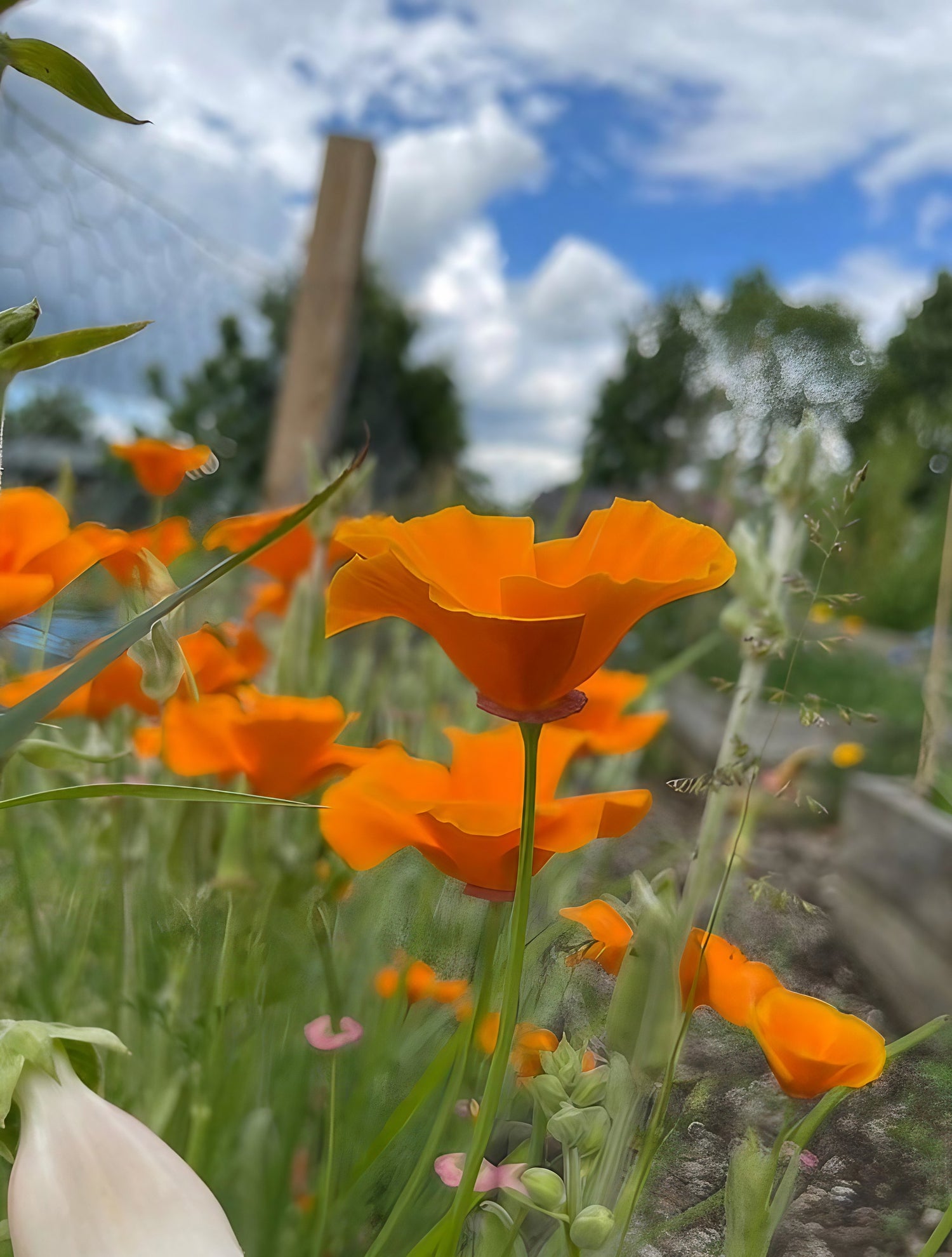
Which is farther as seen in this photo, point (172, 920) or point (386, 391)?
point (386, 391)

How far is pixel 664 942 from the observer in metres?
0.21

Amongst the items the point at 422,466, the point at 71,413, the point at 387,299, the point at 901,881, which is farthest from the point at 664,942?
the point at 387,299

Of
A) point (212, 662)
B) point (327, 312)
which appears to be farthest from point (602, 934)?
point (327, 312)

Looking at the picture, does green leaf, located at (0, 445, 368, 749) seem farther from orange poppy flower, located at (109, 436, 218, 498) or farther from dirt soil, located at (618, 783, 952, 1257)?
orange poppy flower, located at (109, 436, 218, 498)

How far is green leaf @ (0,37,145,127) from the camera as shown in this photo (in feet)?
0.76

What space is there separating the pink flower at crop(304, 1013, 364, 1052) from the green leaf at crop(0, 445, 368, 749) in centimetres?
Answer: 10

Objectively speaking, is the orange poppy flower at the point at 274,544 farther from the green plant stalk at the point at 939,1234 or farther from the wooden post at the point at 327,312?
the wooden post at the point at 327,312

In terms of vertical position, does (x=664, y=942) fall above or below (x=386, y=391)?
below

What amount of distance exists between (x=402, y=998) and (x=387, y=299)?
3.83 m

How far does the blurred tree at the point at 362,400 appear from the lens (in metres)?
3.18

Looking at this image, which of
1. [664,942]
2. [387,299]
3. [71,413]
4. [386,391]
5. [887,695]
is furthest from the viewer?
[387,299]

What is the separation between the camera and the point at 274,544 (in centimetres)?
48

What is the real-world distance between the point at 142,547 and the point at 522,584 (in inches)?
6.1

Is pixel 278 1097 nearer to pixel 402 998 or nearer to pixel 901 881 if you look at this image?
pixel 402 998
